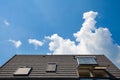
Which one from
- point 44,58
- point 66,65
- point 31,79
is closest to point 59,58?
point 44,58

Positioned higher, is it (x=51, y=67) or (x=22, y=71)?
A: (x=51, y=67)

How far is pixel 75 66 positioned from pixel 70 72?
1.48 m

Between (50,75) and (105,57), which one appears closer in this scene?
(50,75)

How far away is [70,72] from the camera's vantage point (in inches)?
615

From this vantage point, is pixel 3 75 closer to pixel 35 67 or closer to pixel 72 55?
pixel 35 67

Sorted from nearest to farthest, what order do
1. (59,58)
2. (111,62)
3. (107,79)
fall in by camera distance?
(107,79) → (111,62) → (59,58)

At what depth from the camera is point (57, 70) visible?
53.0ft

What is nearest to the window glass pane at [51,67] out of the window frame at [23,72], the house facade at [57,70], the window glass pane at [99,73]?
the house facade at [57,70]

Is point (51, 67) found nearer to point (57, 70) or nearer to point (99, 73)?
point (57, 70)

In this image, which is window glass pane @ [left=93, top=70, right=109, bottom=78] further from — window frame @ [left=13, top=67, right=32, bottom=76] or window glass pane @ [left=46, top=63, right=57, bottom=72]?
window frame @ [left=13, top=67, right=32, bottom=76]

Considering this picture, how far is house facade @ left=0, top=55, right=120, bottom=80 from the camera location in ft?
48.5

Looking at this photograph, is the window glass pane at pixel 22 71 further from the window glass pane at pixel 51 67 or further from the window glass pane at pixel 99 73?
the window glass pane at pixel 99 73

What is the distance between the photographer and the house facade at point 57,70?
14.8m

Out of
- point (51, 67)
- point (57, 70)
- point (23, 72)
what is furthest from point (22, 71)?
point (57, 70)
